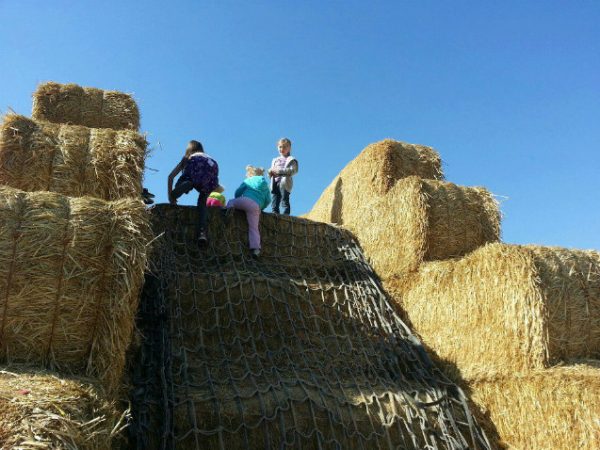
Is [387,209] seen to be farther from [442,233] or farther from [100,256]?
[100,256]

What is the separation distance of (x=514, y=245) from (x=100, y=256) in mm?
3010

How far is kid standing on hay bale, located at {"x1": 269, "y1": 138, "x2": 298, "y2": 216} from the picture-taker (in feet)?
22.9

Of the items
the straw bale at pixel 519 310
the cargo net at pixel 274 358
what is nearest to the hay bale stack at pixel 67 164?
the cargo net at pixel 274 358

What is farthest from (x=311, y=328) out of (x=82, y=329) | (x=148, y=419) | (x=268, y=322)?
(x=82, y=329)

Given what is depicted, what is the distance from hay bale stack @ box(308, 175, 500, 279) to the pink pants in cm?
132

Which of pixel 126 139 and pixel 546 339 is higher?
pixel 126 139

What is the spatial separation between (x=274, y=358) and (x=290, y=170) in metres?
3.55

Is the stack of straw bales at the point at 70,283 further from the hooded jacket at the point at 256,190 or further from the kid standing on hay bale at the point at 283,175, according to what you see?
the kid standing on hay bale at the point at 283,175

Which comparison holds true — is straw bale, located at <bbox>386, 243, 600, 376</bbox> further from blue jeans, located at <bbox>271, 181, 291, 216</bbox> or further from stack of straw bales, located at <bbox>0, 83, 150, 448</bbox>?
blue jeans, located at <bbox>271, 181, 291, 216</bbox>

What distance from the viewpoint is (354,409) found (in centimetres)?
343

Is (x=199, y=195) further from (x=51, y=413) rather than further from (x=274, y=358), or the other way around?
(x=51, y=413)

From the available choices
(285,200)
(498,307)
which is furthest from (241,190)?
(498,307)

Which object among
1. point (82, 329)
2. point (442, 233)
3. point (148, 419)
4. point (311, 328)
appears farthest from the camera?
point (442, 233)

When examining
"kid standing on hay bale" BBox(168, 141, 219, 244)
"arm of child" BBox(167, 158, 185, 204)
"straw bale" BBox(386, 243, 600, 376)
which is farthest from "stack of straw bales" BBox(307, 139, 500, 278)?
"arm of child" BBox(167, 158, 185, 204)
